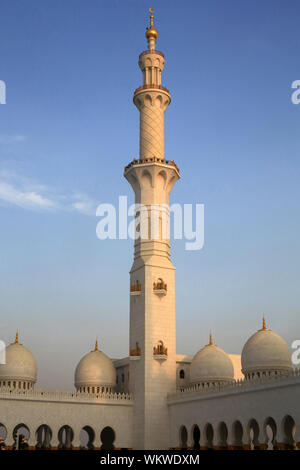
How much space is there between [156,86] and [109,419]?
91.1 feet

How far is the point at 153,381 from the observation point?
4619 centimetres

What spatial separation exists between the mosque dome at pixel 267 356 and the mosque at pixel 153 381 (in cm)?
7

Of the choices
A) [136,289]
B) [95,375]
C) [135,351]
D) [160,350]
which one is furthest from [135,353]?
[136,289]

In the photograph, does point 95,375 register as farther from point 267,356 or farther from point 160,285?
point 267,356

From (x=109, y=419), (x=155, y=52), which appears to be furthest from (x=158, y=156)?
(x=109, y=419)

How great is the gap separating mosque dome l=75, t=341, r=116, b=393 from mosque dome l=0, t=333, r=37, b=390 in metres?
3.74

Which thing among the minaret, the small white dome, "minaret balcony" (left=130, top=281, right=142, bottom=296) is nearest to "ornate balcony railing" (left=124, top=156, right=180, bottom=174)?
the minaret

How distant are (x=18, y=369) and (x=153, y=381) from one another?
34.8 feet

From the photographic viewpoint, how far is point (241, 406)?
126ft

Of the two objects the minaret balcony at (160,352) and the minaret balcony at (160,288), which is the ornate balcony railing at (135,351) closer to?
the minaret balcony at (160,352)

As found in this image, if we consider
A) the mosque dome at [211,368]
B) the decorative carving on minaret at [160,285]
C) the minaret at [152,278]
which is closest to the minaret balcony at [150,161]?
the minaret at [152,278]

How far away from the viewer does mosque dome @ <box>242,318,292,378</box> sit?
4162cm

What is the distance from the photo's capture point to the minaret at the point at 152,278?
151 feet

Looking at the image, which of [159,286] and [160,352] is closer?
[160,352]
